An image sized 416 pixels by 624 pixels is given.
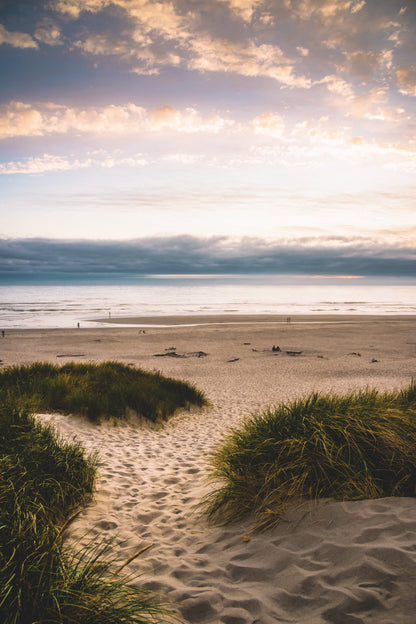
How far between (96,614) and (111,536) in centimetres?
177

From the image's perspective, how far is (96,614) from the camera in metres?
2.47

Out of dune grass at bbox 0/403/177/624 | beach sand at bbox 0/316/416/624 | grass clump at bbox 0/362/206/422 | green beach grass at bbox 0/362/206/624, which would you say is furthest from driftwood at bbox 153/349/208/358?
dune grass at bbox 0/403/177/624

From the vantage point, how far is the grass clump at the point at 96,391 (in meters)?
9.03

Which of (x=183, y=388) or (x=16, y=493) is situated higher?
(x=16, y=493)

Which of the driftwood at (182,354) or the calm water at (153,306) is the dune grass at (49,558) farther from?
the calm water at (153,306)

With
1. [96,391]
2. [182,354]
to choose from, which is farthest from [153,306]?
[96,391]

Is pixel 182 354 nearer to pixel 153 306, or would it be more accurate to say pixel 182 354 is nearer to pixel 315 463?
pixel 315 463

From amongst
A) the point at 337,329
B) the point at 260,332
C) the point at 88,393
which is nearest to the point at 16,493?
the point at 88,393

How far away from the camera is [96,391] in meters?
9.92

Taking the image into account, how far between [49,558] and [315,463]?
285 cm

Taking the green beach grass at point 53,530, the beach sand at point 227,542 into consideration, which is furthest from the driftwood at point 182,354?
the green beach grass at point 53,530

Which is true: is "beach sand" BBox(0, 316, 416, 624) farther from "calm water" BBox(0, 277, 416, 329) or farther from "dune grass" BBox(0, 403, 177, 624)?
"calm water" BBox(0, 277, 416, 329)

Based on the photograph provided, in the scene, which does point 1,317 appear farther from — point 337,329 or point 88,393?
point 88,393

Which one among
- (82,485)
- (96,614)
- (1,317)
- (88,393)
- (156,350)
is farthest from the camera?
(1,317)
